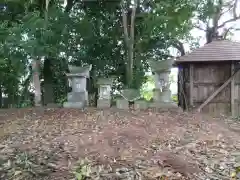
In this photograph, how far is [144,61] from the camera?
43.5 feet

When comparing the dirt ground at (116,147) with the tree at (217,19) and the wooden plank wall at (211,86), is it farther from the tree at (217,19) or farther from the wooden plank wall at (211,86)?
the tree at (217,19)

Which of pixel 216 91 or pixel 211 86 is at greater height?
pixel 211 86

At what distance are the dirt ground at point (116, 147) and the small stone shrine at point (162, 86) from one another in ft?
6.10

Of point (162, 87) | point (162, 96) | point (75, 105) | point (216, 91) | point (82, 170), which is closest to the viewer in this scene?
point (82, 170)

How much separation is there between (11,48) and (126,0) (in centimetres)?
478

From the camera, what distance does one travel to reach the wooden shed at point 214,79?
34.6 feet

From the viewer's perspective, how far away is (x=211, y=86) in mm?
10875

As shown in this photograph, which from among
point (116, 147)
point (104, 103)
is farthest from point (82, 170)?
point (104, 103)

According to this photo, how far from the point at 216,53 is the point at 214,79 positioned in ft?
2.99

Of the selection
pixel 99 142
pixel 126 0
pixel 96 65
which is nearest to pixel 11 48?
pixel 96 65

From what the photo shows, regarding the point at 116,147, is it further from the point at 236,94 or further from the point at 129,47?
the point at 129,47

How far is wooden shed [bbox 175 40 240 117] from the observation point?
34.6 feet

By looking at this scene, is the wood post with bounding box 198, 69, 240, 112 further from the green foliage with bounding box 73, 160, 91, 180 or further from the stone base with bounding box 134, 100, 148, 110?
the green foliage with bounding box 73, 160, 91, 180

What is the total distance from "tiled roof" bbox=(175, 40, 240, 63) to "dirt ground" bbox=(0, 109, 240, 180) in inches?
116
